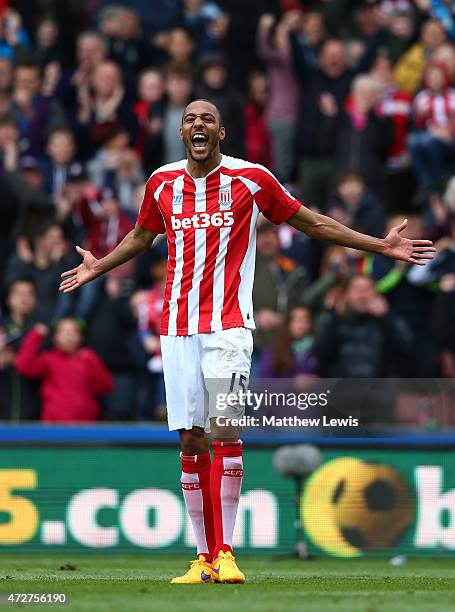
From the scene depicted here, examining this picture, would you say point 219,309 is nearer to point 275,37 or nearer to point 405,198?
point 405,198

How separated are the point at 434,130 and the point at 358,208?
1365 mm

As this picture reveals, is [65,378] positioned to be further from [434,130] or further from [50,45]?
[50,45]

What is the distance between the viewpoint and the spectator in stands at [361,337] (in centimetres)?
1429

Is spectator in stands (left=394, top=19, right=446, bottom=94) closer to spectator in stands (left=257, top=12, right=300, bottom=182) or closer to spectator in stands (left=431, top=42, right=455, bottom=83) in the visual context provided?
spectator in stands (left=431, top=42, right=455, bottom=83)

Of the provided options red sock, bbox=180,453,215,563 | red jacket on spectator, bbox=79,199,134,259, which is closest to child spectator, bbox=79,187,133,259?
red jacket on spectator, bbox=79,199,134,259

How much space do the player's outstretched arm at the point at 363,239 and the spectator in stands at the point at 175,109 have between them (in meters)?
8.38

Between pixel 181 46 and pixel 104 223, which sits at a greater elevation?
pixel 181 46

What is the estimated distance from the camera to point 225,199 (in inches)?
352

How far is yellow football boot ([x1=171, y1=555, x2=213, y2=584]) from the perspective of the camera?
878 cm

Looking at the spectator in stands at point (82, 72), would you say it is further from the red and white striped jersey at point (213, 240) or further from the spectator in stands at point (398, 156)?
the red and white striped jersey at point (213, 240)

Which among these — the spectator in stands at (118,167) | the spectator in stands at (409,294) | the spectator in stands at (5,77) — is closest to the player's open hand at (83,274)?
the spectator in stands at (409,294)

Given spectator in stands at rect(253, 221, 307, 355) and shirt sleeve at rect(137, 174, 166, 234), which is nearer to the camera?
shirt sleeve at rect(137, 174, 166, 234)

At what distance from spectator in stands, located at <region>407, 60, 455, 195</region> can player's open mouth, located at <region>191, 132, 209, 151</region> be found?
7887 mm

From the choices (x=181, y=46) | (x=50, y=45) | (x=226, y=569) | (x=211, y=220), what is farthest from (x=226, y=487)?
(x=50, y=45)
